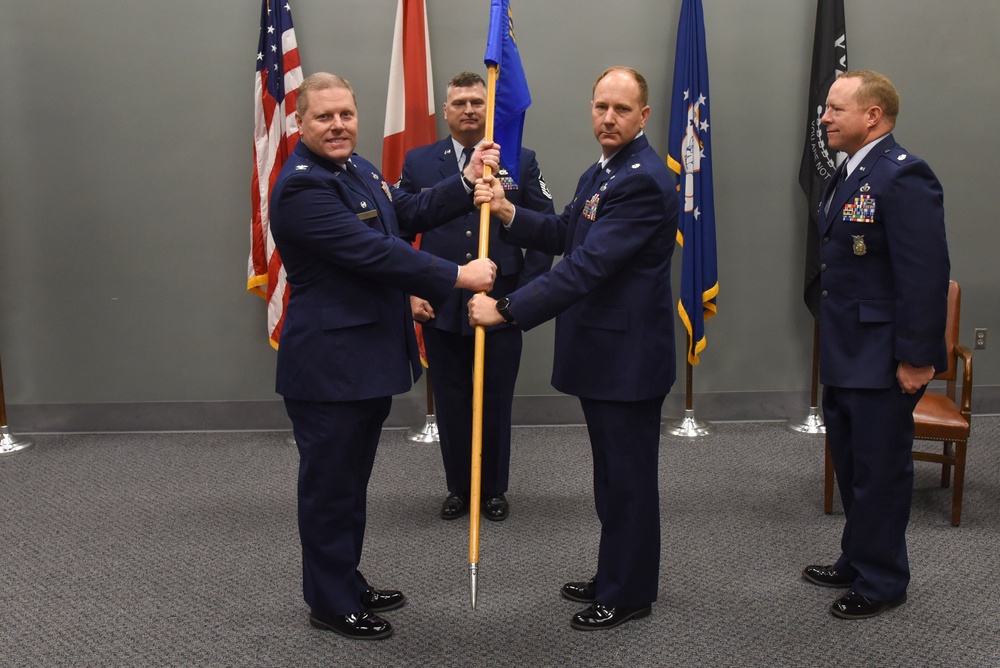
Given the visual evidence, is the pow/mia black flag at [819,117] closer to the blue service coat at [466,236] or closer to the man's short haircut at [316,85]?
the blue service coat at [466,236]

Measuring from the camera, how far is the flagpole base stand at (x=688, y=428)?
4.62m

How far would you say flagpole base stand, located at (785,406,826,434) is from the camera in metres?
4.62

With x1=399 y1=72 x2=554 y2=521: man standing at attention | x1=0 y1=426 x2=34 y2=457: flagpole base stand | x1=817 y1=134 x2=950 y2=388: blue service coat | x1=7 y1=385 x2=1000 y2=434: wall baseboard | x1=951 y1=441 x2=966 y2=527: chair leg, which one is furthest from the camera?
x1=7 y1=385 x2=1000 y2=434: wall baseboard

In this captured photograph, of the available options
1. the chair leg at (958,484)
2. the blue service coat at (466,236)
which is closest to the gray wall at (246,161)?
the blue service coat at (466,236)

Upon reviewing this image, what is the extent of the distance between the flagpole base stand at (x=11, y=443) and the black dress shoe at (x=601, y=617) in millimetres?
3133

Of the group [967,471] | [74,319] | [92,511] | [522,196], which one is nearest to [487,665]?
[522,196]

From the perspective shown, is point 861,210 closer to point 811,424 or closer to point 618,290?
point 618,290

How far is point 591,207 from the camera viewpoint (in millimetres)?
2613

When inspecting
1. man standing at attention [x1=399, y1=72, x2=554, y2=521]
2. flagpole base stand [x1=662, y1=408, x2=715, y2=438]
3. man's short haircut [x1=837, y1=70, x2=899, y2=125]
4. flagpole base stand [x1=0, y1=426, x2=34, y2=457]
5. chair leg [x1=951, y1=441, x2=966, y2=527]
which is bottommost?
flagpole base stand [x1=0, y1=426, x2=34, y2=457]

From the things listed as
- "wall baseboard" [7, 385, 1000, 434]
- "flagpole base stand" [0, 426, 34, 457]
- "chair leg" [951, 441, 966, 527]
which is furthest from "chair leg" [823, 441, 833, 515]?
"flagpole base stand" [0, 426, 34, 457]

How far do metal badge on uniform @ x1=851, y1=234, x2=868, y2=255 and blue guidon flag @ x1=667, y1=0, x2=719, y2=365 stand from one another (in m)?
1.79

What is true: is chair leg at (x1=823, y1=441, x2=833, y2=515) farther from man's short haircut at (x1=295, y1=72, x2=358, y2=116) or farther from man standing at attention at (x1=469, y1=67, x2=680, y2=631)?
man's short haircut at (x1=295, y1=72, x2=358, y2=116)

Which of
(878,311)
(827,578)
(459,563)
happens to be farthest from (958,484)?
(459,563)

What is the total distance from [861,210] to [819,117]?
2.01 m
